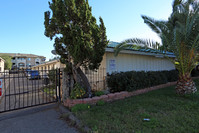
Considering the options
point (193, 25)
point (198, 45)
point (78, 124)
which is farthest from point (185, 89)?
point (78, 124)

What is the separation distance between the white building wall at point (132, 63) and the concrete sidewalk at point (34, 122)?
3934 millimetres

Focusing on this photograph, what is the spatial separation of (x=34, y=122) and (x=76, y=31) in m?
3.30

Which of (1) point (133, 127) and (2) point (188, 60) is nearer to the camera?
(1) point (133, 127)

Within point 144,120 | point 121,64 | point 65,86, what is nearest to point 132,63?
point 121,64

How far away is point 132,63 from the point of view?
26.6 feet

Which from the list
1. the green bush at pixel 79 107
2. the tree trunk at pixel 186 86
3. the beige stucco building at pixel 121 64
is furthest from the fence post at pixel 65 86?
the tree trunk at pixel 186 86

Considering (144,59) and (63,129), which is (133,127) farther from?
(144,59)

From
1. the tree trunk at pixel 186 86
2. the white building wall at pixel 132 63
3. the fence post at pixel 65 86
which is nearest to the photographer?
the fence post at pixel 65 86

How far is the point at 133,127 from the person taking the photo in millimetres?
2736

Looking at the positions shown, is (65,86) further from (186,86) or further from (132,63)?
(186,86)

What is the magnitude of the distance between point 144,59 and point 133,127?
717cm

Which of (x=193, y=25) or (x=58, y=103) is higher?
(x=193, y=25)

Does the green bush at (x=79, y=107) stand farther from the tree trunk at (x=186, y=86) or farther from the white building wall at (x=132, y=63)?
the tree trunk at (x=186, y=86)

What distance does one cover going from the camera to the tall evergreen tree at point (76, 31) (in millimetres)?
4031
